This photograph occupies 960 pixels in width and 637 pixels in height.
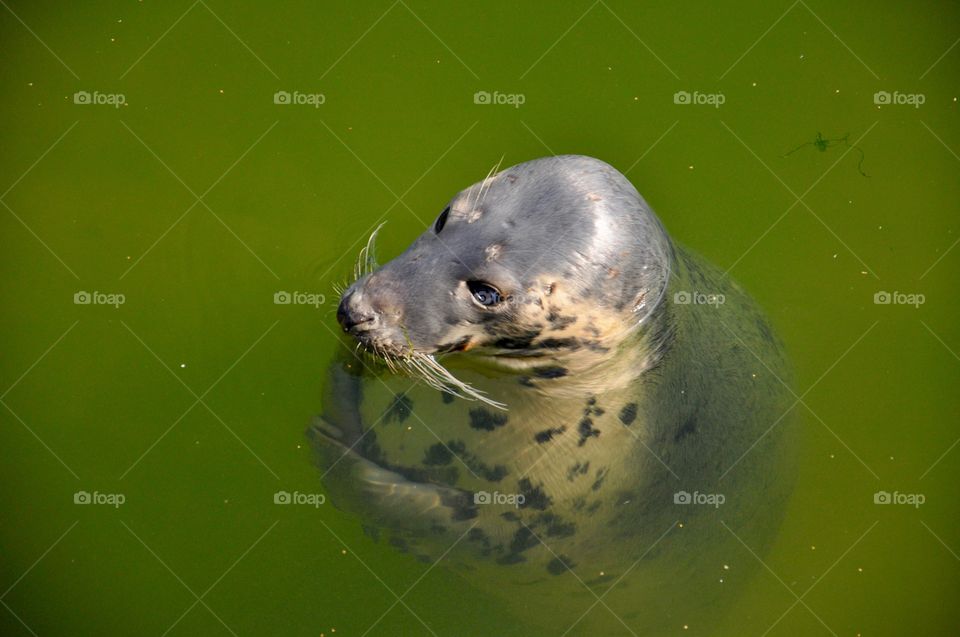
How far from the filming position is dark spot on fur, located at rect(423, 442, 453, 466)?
168 inches

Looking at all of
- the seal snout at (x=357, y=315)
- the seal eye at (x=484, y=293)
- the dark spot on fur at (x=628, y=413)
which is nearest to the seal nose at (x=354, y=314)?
the seal snout at (x=357, y=315)

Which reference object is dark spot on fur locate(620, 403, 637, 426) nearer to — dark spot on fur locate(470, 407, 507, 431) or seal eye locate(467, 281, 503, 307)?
dark spot on fur locate(470, 407, 507, 431)

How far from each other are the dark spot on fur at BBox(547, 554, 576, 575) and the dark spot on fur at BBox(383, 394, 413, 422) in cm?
87

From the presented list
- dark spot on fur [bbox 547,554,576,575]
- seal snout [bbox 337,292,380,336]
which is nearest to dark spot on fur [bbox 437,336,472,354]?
seal snout [bbox 337,292,380,336]

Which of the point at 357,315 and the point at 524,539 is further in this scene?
the point at 524,539

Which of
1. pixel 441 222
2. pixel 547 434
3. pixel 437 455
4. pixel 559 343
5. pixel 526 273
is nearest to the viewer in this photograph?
pixel 526 273

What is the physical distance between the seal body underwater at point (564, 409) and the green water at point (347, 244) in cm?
34

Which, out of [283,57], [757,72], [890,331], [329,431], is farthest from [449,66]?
[890,331]

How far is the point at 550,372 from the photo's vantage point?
3832 mm

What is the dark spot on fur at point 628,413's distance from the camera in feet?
12.9

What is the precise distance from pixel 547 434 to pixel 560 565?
65 centimetres

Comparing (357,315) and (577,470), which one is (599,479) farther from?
(357,315)

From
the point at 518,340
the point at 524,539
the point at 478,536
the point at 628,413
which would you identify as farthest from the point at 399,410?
the point at 628,413

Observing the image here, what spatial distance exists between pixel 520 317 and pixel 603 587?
151 centimetres
